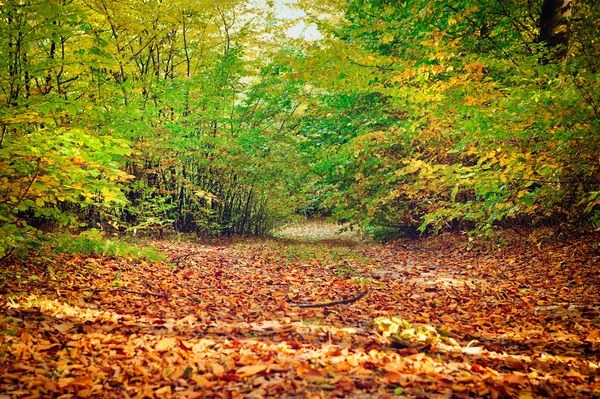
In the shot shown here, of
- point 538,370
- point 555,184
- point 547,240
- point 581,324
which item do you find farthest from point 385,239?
point 538,370

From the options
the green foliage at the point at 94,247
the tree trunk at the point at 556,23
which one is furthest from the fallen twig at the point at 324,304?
the tree trunk at the point at 556,23

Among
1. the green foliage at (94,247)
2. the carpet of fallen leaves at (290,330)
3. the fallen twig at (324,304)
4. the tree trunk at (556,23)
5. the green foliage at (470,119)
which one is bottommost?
the fallen twig at (324,304)

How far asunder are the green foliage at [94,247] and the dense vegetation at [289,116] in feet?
1.51

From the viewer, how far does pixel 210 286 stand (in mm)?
5039

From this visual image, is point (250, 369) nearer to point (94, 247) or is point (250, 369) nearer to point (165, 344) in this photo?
point (165, 344)

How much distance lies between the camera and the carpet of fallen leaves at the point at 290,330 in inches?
87.9

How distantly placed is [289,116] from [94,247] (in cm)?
712

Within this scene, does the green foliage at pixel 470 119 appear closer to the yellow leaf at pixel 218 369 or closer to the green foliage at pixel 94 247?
the yellow leaf at pixel 218 369

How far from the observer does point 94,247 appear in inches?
218

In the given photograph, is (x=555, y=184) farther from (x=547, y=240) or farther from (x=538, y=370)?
(x=538, y=370)

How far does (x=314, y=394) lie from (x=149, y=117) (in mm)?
6656

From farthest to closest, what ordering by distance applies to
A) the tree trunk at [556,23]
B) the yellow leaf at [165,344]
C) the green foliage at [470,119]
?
the tree trunk at [556,23]
the green foliage at [470,119]
the yellow leaf at [165,344]

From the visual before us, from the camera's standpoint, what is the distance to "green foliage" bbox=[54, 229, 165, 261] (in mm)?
5273

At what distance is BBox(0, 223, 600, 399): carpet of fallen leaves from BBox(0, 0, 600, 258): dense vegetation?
2.85ft
